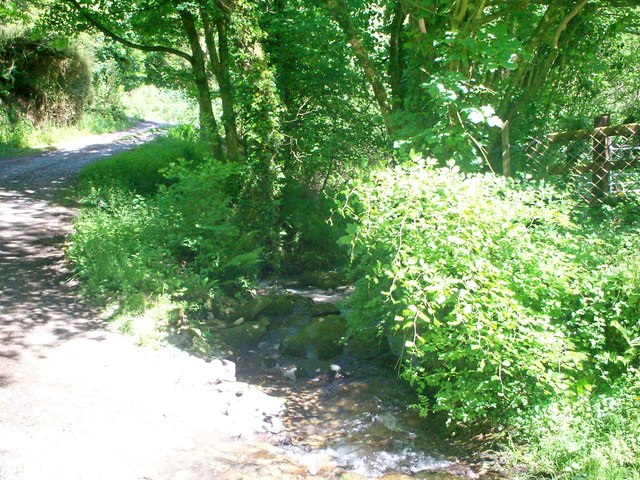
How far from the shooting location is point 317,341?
325 inches

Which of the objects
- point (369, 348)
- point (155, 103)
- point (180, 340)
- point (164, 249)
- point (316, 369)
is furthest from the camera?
point (155, 103)

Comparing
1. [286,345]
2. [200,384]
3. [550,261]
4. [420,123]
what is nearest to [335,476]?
[200,384]

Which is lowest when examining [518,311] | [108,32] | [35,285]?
[35,285]

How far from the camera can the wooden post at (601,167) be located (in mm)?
7434

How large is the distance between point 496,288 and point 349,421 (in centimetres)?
256

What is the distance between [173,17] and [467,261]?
463 inches

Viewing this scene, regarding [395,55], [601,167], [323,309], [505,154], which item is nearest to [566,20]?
[505,154]

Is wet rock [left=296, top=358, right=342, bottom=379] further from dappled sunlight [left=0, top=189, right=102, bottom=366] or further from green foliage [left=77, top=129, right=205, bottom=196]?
green foliage [left=77, top=129, right=205, bottom=196]

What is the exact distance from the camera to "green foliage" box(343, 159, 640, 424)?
4.81 meters

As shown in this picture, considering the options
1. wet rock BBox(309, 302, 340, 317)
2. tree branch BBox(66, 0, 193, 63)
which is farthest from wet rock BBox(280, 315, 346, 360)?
tree branch BBox(66, 0, 193, 63)

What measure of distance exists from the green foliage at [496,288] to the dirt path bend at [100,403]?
1.97 metres

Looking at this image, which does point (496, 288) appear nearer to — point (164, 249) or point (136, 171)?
point (164, 249)

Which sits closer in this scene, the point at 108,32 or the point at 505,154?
the point at 505,154

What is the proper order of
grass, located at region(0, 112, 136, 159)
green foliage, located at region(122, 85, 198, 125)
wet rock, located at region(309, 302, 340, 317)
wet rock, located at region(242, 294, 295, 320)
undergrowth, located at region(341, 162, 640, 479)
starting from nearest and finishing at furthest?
undergrowth, located at region(341, 162, 640, 479), wet rock, located at region(242, 294, 295, 320), wet rock, located at region(309, 302, 340, 317), grass, located at region(0, 112, 136, 159), green foliage, located at region(122, 85, 198, 125)
